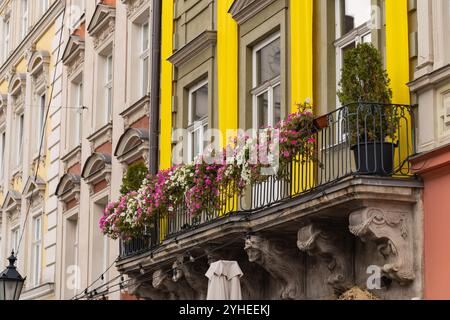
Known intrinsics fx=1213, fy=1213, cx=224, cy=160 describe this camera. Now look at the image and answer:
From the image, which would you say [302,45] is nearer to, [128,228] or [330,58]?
[330,58]

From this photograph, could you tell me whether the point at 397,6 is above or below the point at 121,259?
above

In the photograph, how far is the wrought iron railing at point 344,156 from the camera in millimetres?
12445

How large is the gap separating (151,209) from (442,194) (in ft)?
19.1

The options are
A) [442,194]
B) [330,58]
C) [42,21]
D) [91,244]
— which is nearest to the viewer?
[442,194]

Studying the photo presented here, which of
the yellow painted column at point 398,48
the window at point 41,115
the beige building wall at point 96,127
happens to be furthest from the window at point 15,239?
the yellow painted column at point 398,48

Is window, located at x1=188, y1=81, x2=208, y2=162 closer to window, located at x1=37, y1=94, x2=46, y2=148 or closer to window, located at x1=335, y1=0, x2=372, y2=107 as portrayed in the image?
window, located at x1=335, y1=0, x2=372, y2=107

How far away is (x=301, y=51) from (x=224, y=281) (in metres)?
3.15

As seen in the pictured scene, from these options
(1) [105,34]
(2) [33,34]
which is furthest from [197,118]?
(2) [33,34]

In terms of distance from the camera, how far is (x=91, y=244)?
21984 mm

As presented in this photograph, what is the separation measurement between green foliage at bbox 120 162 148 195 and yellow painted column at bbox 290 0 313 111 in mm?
4349

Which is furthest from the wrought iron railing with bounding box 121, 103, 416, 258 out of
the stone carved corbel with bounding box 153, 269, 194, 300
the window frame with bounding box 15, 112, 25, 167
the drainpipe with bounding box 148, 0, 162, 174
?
the window frame with bounding box 15, 112, 25, 167

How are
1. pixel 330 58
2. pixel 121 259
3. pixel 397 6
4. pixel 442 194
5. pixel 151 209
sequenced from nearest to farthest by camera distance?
1. pixel 442 194
2. pixel 397 6
3. pixel 330 58
4. pixel 151 209
5. pixel 121 259

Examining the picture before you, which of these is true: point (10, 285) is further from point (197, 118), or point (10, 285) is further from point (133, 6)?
point (133, 6)
